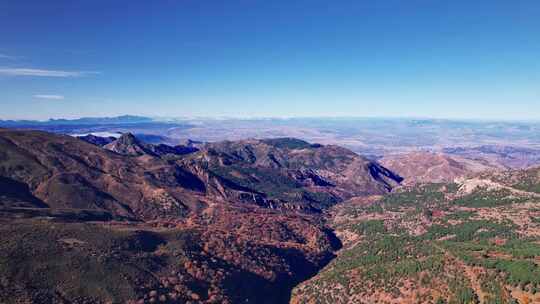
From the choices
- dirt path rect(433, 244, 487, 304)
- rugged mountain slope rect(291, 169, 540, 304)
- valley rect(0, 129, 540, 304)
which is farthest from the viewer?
valley rect(0, 129, 540, 304)

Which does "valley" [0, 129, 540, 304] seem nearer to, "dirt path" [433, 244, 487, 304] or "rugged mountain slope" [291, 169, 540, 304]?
"dirt path" [433, 244, 487, 304]

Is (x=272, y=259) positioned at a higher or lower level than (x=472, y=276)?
lower

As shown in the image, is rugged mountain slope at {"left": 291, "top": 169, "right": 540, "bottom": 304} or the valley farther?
the valley

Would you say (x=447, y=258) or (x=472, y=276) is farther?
(x=447, y=258)

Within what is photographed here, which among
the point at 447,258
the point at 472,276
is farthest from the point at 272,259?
the point at 472,276

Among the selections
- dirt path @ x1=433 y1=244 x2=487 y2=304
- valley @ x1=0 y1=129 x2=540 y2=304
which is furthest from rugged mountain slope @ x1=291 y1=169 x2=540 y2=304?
valley @ x1=0 y1=129 x2=540 y2=304

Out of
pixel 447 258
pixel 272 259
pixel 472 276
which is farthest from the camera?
pixel 272 259

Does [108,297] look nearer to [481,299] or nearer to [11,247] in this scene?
[11,247]

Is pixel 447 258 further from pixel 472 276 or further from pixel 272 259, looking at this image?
pixel 272 259

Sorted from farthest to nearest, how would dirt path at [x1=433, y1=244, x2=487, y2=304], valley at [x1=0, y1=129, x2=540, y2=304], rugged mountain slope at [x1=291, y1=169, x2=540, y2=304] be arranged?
valley at [x1=0, y1=129, x2=540, y2=304] < rugged mountain slope at [x1=291, y1=169, x2=540, y2=304] < dirt path at [x1=433, y1=244, x2=487, y2=304]
